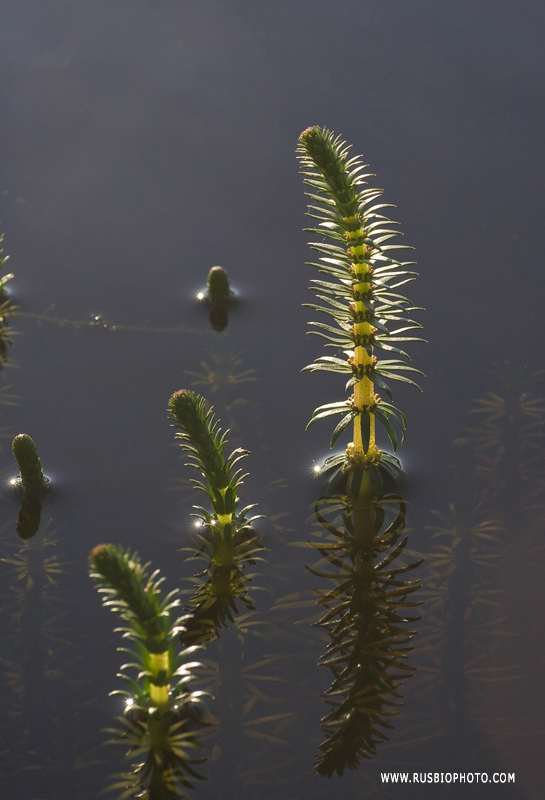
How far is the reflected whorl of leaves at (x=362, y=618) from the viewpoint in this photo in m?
4.54

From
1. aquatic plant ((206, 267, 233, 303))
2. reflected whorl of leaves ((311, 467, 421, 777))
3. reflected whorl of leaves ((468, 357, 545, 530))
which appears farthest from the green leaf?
aquatic plant ((206, 267, 233, 303))

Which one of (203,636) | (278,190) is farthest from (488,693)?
(278,190)

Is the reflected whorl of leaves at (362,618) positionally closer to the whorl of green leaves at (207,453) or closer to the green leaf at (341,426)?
the green leaf at (341,426)

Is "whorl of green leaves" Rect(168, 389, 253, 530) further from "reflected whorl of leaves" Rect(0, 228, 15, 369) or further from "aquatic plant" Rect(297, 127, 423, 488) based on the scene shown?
"reflected whorl of leaves" Rect(0, 228, 15, 369)

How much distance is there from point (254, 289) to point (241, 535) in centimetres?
214

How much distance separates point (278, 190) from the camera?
25.5 ft

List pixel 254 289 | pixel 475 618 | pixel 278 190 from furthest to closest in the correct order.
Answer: pixel 278 190 < pixel 254 289 < pixel 475 618

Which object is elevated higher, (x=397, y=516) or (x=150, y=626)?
(x=397, y=516)

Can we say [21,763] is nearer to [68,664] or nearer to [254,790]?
[68,664]

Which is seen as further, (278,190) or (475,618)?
(278,190)

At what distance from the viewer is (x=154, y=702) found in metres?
4.54

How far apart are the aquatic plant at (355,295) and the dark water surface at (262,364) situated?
329mm

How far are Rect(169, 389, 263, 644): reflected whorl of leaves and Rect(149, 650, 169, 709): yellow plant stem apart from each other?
1.43 feet

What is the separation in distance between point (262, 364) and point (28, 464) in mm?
1561
